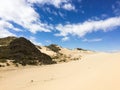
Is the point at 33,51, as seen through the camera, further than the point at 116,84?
Yes

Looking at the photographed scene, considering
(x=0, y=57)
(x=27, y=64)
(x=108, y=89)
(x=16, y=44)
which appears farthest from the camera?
(x=16, y=44)

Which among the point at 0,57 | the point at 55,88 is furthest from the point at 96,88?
the point at 0,57

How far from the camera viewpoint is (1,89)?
30.5 feet

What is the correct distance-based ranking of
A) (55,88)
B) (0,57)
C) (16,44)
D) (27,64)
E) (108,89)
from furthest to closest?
(16,44) → (0,57) → (27,64) → (55,88) → (108,89)

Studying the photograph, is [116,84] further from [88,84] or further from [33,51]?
[33,51]

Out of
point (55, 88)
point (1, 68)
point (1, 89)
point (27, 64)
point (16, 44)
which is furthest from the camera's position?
point (16, 44)

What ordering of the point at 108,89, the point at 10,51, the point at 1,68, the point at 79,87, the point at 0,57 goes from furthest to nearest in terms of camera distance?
the point at 10,51 → the point at 0,57 → the point at 1,68 → the point at 79,87 → the point at 108,89

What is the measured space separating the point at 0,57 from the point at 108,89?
1973 cm

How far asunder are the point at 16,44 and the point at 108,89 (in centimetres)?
2504

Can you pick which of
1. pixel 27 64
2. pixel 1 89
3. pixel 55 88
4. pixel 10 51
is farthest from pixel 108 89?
pixel 10 51

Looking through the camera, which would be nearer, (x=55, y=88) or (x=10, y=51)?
(x=55, y=88)

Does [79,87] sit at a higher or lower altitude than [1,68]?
lower

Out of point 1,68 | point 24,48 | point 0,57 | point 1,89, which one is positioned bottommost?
point 1,89

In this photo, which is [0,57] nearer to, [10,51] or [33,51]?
[10,51]
